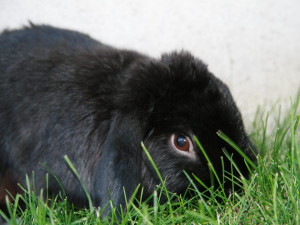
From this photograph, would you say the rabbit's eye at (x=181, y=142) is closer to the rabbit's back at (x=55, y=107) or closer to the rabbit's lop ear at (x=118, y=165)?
the rabbit's lop ear at (x=118, y=165)

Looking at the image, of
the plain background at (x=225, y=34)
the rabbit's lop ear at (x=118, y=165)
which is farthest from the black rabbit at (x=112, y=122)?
the plain background at (x=225, y=34)

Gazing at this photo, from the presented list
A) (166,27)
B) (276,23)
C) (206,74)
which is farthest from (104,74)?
(276,23)

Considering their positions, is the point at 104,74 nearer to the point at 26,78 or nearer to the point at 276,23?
the point at 26,78

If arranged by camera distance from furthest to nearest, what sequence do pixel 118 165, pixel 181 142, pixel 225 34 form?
1. pixel 225 34
2. pixel 181 142
3. pixel 118 165

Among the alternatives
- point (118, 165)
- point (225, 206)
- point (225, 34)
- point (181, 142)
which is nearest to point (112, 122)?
point (118, 165)

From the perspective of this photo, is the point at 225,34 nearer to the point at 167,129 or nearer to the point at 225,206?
the point at 167,129

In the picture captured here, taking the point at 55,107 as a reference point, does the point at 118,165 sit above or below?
below

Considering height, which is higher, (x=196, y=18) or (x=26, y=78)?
(x=196, y=18)
